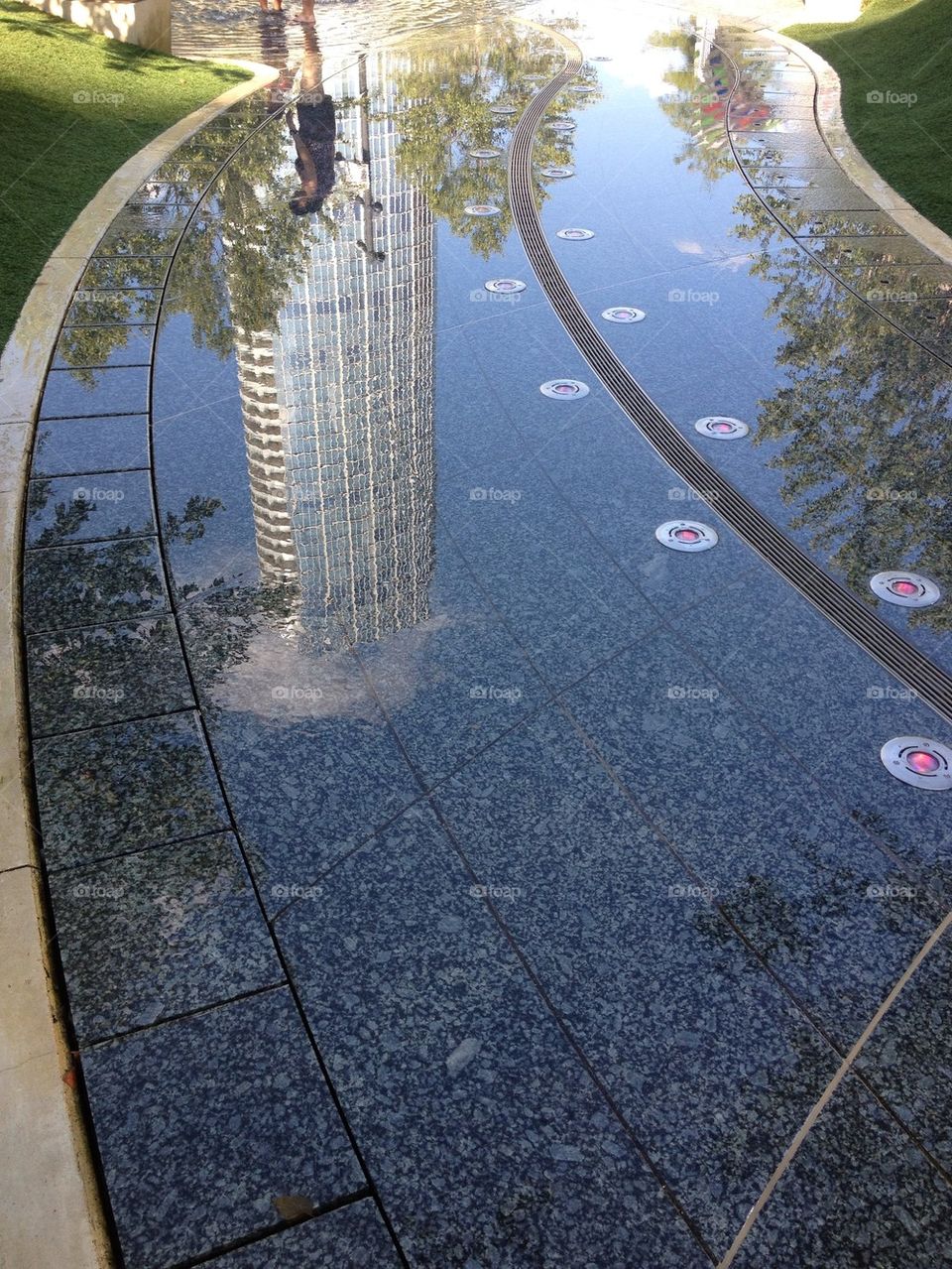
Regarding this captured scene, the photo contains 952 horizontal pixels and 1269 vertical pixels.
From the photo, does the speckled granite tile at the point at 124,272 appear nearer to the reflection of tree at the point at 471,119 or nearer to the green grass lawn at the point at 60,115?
the green grass lawn at the point at 60,115

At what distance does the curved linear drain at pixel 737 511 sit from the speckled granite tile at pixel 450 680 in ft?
6.48

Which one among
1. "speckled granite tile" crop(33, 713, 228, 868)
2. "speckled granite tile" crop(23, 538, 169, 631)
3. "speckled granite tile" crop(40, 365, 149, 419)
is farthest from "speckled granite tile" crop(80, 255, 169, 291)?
"speckled granite tile" crop(33, 713, 228, 868)

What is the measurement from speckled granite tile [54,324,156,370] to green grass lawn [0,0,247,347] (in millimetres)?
540

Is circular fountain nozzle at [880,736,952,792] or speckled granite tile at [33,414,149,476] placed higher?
speckled granite tile at [33,414,149,476]

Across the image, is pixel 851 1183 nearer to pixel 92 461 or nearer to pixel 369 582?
pixel 369 582

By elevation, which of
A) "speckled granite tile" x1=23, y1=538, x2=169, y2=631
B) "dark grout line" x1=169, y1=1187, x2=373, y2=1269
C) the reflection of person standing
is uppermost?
the reflection of person standing

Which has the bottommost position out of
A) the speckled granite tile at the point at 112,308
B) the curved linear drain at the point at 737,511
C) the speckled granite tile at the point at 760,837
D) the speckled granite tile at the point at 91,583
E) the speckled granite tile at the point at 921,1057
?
the speckled granite tile at the point at 921,1057

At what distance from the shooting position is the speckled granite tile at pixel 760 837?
174 inches

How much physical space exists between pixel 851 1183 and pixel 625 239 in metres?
10.6

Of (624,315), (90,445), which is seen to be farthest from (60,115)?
(90,445)

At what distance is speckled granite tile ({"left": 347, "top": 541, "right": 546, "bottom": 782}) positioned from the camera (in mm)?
5422

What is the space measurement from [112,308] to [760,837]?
25.1 feet

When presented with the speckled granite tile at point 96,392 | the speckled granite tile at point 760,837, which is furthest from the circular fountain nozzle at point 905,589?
the speckled granite tile at point 96,392

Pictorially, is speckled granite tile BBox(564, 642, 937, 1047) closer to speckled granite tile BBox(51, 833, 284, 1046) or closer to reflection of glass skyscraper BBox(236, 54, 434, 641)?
reflection of glass skyscraper BBox(236, 54, 434, 641)
